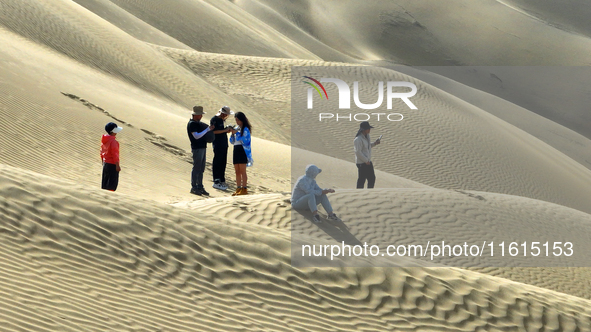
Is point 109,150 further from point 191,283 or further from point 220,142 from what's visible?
point 191,283

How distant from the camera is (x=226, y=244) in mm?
6938

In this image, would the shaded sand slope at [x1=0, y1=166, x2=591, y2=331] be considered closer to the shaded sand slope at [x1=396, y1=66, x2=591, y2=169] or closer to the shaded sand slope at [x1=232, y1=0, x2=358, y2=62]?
the shaded sand slope at [x1=396, y1=66, x2=591, y2=169]

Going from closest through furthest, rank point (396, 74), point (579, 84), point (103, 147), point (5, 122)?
point (103, 147)
point (5, 122)
point (396, 74)
point (579, 84)

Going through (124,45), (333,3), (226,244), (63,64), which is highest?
(333,3)

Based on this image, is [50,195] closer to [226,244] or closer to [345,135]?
[226,244]

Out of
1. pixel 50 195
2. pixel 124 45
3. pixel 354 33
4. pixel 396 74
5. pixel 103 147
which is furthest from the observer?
pixel 354 33

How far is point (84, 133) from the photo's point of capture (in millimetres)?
13391

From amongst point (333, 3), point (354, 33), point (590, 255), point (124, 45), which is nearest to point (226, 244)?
point (590, 255)

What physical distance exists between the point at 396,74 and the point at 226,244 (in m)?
21.5

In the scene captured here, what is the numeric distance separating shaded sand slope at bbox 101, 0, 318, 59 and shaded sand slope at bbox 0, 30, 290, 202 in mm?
21386

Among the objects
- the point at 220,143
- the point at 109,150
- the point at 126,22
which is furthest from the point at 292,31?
the point at 109,150

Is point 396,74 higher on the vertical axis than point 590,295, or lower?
higher

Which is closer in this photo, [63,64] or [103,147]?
[103,147]

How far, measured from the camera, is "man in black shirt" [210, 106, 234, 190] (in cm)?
1073
